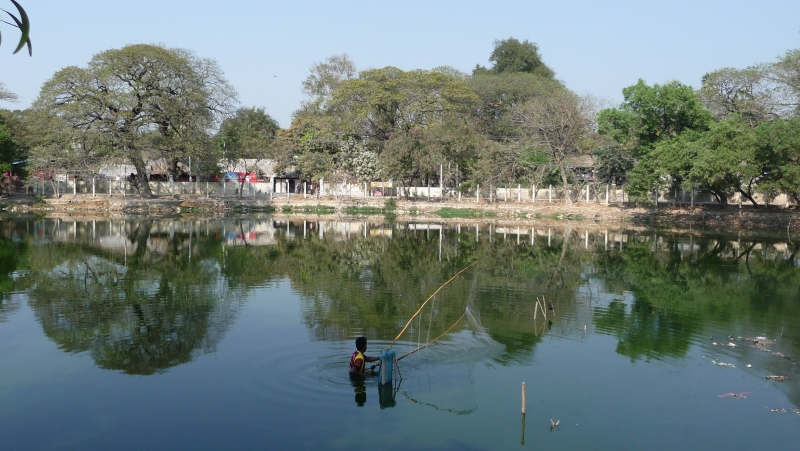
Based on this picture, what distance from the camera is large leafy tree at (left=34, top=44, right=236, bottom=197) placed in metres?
42.8

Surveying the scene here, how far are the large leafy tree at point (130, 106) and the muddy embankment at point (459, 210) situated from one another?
3.80 meters

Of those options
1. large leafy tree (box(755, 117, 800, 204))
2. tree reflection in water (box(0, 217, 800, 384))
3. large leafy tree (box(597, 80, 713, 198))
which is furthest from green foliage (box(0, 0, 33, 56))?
large leafy tree (box(597, 80, 713, 198))

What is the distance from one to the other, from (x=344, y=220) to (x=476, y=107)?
25.6 meters

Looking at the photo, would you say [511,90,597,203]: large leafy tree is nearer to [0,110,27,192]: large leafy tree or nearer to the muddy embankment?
the muddy embankment

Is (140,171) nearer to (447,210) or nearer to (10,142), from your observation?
(10,142)

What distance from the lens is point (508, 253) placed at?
27.4 m

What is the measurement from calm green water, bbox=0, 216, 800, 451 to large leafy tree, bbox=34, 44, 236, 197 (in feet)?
64.1

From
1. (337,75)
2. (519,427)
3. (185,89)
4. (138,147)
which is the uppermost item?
(337,75)

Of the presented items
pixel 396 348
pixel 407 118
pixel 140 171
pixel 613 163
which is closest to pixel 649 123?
pixel 613 163

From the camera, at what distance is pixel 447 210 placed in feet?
161

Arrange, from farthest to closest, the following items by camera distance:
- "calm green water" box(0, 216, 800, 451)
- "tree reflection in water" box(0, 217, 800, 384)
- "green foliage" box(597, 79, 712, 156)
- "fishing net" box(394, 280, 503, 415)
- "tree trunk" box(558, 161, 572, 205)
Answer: "tree trunk" box(558, 161, 572, 205) < "green foliage" box(597, 79, 712, 156) < "tree reflection in water" box(0, 217, 800, 384) < "fishing net" box(394, 280, 503, 415) < "calm green water" box(0, 216, 800, 451)

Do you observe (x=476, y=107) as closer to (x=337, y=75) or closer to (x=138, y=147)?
(x=337, y=75)

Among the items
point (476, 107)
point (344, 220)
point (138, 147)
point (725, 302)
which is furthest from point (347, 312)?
point (476, 107)

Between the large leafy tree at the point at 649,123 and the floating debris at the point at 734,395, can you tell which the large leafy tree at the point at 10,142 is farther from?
the floating debris at the point at 734,395
